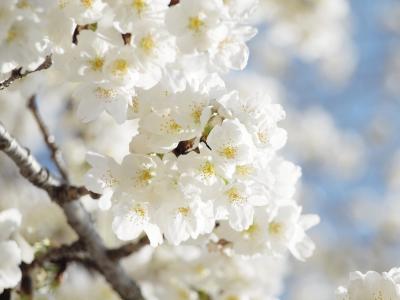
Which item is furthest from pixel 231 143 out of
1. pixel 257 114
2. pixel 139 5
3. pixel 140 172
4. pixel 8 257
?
pixel 8 257

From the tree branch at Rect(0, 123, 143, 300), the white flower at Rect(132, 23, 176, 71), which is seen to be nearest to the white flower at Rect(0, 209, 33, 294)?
the tree branch at Rect(0, 123, 143, 300)

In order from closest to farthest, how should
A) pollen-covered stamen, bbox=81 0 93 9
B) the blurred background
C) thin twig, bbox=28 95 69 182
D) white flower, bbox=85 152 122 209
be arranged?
1. pollen-covered stamen, bbox=81 0 93 9
2. white flower, bbox=85 152 122 209
3. thin twig, bbox=28 95 69 182
4. the blurred background

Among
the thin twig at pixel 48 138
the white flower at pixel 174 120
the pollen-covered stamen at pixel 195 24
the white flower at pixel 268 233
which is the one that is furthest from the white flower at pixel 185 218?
the thin twig at pixel 48 138

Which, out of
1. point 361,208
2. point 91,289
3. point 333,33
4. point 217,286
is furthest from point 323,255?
point 217,286

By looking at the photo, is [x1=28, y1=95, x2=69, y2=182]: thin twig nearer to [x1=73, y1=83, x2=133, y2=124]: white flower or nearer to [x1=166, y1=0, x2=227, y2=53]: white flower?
[x1=73, y1=83, x2=133, y2=124]: white flower

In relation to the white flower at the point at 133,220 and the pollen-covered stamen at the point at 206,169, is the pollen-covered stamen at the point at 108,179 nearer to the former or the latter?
the white flower at the point at 133,220

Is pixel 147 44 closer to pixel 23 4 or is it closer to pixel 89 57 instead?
pixel 89 57

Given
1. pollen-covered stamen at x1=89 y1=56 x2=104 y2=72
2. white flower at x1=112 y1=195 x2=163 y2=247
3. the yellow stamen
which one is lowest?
white flower at x1=112 y1=195 x2=163 y2=247

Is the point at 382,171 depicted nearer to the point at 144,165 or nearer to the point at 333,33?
the point at 333,33
